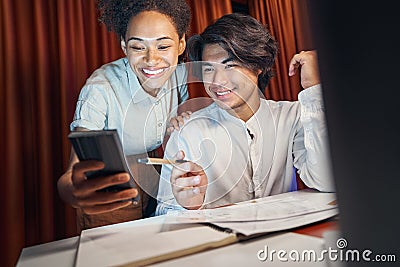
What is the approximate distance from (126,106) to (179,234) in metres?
0.63

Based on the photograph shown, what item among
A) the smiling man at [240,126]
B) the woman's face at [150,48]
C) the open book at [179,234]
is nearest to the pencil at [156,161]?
the smiling man at [240,126]

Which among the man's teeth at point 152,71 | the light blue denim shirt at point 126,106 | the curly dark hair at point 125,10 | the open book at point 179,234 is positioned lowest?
the open book at point 179,234

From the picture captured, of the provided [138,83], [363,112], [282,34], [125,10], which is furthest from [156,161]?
[363,112]

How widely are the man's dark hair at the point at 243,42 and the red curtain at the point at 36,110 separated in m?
0.41

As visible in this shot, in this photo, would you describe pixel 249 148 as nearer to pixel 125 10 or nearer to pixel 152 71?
Result: pixel 152 71

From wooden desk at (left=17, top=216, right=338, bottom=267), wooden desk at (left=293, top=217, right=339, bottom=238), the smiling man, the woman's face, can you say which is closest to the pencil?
the smiling man

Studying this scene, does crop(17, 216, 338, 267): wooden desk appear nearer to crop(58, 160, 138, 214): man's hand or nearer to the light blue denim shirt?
crop(58, 160, 138, 214): man's hand

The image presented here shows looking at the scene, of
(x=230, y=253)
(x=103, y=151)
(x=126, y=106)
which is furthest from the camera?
(x=126, y=106)

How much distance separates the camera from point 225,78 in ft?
4.07

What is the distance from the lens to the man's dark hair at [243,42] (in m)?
1.21

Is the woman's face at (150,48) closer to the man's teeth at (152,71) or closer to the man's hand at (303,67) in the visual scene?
the man's teeth at (152,71)

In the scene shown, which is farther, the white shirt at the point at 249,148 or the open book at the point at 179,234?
the white shirt at the point at 249,148

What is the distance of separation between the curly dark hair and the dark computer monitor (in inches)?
42.1

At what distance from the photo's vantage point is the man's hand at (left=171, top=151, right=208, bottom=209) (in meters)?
1.06
